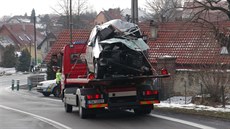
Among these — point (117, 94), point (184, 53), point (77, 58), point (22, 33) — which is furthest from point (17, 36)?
point (117, 94)

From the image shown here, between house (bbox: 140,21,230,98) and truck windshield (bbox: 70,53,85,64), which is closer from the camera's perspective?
truck windshield (bbox: 70,53,85,64)

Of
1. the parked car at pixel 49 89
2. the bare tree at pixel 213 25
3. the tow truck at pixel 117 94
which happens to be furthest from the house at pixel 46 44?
the tow truck at pixel 117 94

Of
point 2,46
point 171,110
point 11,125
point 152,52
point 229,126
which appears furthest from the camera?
point 2,46

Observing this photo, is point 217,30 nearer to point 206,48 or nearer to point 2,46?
point 206,48

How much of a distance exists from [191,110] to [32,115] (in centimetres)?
563

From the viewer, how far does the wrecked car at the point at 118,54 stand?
1483 centimetres

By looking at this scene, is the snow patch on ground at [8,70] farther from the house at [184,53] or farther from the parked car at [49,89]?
the parked car at [49,89]

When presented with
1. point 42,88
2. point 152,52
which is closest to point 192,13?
point 152,52

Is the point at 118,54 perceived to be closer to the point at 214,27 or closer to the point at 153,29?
the point at 214,27

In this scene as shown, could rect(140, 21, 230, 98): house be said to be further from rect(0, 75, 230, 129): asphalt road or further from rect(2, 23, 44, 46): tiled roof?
rect(2, 23, 44, 46): tiled roof

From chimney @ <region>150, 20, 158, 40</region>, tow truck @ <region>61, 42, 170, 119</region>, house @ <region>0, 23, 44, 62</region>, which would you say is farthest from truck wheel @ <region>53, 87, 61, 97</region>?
house @ <region>0, 23, 44, 62</region>

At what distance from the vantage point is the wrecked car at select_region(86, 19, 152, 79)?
48.6ft

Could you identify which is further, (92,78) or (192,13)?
(192,13)

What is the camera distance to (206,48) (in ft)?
96.1
